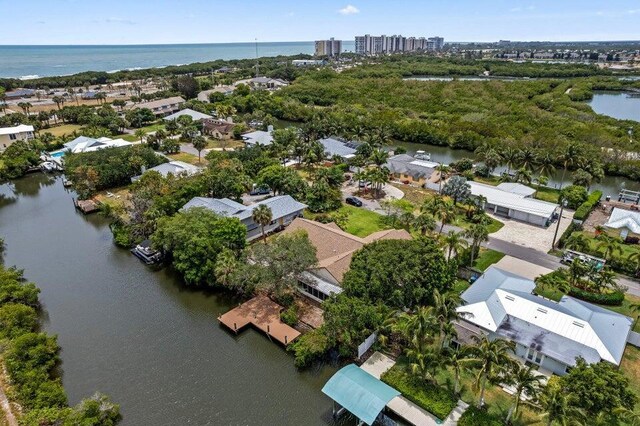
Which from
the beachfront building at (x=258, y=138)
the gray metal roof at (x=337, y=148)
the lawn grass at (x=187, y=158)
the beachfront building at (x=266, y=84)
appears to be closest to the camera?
the lawn grass at (x=187, y=158)

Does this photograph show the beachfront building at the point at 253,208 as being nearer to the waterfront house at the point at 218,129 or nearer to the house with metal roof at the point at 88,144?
the house with metal roof at the point at 88,144

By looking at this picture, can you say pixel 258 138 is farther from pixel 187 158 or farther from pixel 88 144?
pixel 88 144

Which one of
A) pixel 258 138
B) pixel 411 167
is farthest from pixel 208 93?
pixel 411 167

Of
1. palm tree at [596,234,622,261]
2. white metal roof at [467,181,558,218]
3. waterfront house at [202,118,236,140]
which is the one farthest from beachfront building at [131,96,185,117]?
palm tree at [596,234,622,261]

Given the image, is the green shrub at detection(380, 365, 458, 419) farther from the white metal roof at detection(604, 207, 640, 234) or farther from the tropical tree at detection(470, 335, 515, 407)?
the white metal roof at detection(604, 207, 640, 234)

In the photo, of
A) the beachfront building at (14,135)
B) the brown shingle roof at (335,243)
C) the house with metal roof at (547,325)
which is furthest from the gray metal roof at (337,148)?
the beachfront building at (14,135)

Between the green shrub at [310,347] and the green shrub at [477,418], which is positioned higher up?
the green shrub at [310,347]

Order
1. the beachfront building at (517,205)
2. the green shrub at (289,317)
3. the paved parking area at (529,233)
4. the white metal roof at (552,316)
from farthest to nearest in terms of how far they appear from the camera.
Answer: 1. the beachfront building at (517,205)
2. the paved parking area at (529,233)
3. the green shrub at (289,317)
4. the white metal roof at (552,316)
